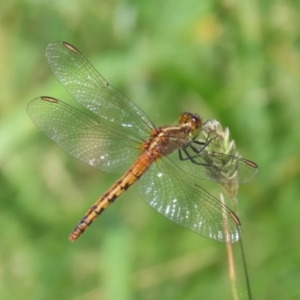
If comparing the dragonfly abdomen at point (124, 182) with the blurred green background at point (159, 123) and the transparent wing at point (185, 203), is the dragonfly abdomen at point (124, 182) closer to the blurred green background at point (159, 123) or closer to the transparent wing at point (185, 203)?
the transparent wing at point (185, 203)

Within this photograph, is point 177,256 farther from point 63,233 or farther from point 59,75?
point 59,75

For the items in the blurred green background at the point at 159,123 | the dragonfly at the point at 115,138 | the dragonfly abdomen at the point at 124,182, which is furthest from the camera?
the blurred green background at the point at 159,123

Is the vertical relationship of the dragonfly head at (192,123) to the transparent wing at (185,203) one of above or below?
above

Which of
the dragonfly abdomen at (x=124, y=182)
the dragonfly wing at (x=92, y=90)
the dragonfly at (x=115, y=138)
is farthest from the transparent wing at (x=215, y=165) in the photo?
the dragonfly wing at (x=92, y=90)

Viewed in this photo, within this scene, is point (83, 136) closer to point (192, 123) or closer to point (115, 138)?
point (115, 138)

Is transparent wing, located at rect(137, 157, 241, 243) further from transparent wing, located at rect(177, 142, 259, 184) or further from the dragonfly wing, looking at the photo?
the dragonfly wing

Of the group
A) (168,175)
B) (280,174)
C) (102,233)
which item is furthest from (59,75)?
(280,174)

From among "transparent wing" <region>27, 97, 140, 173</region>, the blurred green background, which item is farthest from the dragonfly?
the blurred green background

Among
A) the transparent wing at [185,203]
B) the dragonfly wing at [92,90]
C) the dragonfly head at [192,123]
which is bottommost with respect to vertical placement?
the transparent wing at [185,203]
